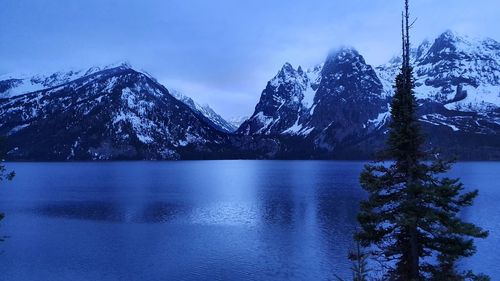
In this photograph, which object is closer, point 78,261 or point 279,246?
point 78,261

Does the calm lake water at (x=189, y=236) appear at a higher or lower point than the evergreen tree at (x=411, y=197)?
lower

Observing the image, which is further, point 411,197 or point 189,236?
point 189,236

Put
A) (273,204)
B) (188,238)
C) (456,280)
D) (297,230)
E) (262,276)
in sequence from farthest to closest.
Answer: (273,204) < (297,230) < (188,238) < (262,276) < (456,280)

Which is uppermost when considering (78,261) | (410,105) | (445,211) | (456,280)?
(410,105)

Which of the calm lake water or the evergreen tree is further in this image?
the calm lake water

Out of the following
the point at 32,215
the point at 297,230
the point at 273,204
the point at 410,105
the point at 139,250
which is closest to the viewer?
the point at 410,105

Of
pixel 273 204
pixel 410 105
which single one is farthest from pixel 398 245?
pixel 273 204

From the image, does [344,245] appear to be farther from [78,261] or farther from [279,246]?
[78,261]

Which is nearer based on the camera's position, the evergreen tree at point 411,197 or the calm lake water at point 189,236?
the evergreen tree at point 411,197

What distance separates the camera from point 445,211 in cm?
2723

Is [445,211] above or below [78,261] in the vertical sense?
above

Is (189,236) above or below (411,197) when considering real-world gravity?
below

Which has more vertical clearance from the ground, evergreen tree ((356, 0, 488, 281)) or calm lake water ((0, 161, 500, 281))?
evergreen tree ((356, 0, 488, 281))

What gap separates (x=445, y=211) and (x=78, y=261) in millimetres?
51900
